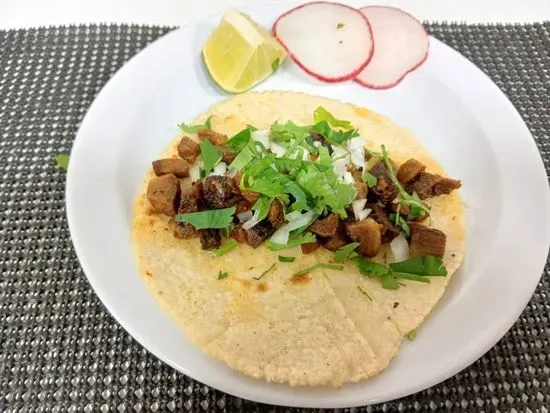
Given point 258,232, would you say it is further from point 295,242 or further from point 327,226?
point 327,226

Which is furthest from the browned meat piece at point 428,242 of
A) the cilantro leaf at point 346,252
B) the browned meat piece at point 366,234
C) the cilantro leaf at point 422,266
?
the cilantro leaf at point 346,252

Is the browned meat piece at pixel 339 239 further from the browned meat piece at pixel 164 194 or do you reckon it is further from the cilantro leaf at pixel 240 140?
the browned meat piece at pixel 164 194

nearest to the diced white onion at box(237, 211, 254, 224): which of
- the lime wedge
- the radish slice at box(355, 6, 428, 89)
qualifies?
the lime wedge

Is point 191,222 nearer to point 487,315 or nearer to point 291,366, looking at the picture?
point 291,366

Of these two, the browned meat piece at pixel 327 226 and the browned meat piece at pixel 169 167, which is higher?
the browned meat piece at pixel 327 226

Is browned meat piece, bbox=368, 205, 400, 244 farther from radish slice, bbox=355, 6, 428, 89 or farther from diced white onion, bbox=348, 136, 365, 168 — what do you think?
radish slice, bbox=355, 6, 428, 89
